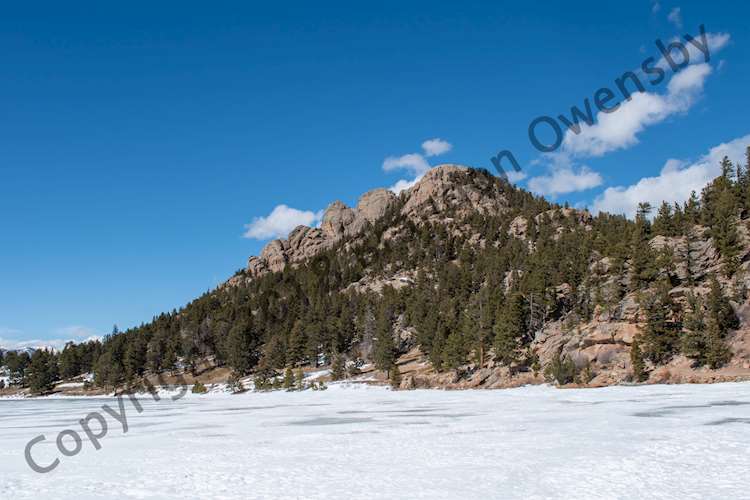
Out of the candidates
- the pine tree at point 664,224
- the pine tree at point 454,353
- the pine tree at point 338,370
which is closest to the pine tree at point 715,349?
the pine tree at point 454,353

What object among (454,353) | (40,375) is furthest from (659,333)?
(40,375)

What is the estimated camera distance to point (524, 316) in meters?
89.3

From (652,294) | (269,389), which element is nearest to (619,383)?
(652,294)

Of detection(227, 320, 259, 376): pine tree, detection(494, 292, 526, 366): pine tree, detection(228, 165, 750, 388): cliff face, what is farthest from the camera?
detection(227, 320, 259, 376): pine tree

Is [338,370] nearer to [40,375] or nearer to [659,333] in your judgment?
[659,333]

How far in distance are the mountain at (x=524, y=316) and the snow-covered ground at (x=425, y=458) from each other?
92.0ft

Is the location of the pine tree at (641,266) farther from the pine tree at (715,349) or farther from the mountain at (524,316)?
the pine tree at (715,349)

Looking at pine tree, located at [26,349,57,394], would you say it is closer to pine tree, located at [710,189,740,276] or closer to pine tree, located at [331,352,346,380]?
pine tree, located at [331,352,346,380]

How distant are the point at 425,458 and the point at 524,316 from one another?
71671mm

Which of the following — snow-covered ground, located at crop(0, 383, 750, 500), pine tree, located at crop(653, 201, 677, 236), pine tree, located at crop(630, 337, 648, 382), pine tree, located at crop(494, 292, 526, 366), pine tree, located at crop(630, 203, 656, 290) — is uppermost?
pine tree, located at crop(653, 201, 677, 236)

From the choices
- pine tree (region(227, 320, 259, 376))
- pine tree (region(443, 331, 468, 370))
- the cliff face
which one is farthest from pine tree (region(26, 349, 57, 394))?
pine tree (region(443, 331, 468, 370))

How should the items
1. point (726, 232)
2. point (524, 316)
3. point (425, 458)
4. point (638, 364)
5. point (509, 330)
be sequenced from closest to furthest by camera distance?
1. point (425, 458)
2. point (638, 364)
3. point (509, 330)
4. point (726, 232)
5. point (524, 316)

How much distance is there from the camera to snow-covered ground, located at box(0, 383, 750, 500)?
16250 millimetres

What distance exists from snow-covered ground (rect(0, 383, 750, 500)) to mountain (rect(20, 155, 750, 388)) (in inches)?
1104
